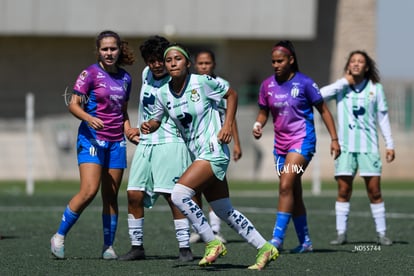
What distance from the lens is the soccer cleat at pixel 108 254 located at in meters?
11.1

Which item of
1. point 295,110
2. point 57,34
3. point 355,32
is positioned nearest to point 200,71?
point 295,110

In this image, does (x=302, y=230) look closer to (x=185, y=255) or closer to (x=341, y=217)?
(x=341, y=217)

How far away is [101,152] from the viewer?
11094mm

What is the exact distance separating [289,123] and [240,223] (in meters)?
1.98

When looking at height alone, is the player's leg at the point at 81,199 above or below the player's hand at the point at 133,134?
below

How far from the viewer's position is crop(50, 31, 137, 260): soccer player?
11.0 m

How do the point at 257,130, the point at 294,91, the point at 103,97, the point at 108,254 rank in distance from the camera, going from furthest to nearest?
the point at 257,130 → the point at 294,91 → the point at 108,254 → the point at 103,97

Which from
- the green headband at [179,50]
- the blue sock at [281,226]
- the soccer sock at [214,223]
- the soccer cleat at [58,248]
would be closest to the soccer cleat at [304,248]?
the blue sock at [281,226]

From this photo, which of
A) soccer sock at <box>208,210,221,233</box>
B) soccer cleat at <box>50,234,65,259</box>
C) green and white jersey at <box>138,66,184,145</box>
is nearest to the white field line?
soccer sock at <box>208,210,221,233</box>

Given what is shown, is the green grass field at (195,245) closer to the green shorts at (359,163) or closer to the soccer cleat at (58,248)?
the soccer cleat at (58,248)

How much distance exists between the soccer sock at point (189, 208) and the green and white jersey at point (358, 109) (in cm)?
359

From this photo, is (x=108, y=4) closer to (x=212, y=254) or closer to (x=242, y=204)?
(x=242, y=204)

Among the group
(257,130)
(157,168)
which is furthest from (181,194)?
(257,130)

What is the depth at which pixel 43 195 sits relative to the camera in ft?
72.1
